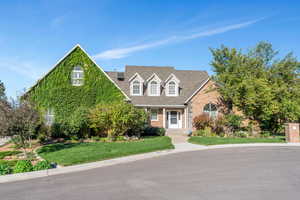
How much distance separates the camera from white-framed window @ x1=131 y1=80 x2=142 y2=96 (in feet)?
75.6

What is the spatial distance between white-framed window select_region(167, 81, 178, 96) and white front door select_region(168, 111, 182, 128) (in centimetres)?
233

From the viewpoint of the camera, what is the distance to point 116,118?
15.3m

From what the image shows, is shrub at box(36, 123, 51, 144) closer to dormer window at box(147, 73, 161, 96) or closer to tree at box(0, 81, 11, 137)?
tree at box(0, 81, 11, 137)

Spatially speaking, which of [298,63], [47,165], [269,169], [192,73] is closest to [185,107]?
[192,73]

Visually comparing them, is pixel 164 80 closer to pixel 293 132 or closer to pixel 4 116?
pixel 293 132

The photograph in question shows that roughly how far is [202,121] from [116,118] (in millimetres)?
8912

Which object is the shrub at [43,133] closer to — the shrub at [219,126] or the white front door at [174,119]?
the white front door at [174,119]

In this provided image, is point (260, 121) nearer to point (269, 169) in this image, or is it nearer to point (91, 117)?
point (269, 169)

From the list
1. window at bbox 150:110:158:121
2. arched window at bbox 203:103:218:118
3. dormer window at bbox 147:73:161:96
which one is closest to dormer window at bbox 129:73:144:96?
dormer window at bbox 147:73:161:96

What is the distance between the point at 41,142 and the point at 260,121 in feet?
69.2

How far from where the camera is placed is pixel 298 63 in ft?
65.8

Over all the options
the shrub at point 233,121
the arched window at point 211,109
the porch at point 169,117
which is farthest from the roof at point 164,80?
the shrub at point 233,121

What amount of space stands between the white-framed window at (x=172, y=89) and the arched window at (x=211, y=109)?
4079 mm

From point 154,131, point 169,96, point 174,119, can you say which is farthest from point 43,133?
point 174,119
